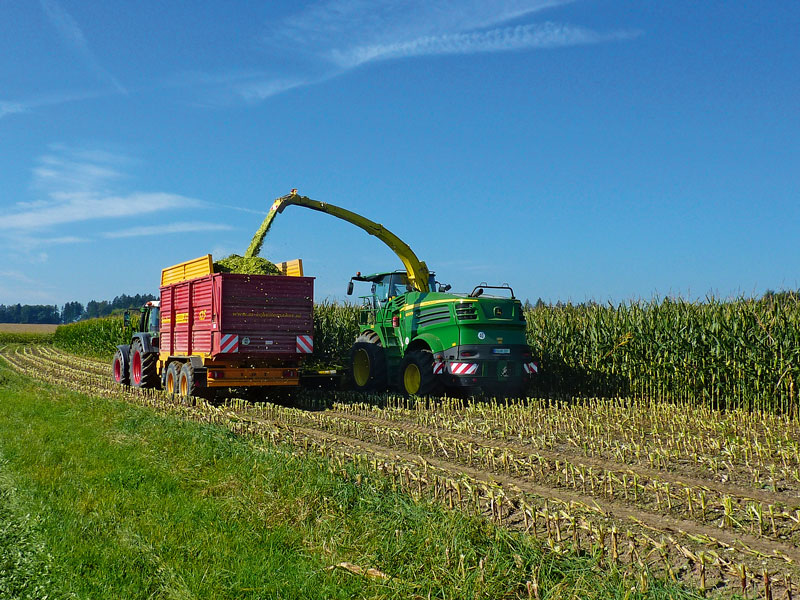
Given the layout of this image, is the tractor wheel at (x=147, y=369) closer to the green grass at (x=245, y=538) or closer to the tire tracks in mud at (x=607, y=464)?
the tire tracks in mud at (x=607, y=464)

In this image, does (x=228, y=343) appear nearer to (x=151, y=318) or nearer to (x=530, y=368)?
(x=151, y=318)

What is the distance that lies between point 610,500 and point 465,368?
6.52m

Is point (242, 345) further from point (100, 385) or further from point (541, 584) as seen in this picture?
point (541, 584)

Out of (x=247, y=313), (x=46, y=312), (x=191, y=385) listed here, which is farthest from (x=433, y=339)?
(x=46, y=312)

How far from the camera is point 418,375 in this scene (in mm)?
13773

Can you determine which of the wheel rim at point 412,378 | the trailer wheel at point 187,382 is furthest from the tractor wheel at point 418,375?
the trailer wheel at point 187,382

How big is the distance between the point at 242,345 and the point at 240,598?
28.4 feet

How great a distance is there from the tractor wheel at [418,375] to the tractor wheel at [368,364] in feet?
2.28

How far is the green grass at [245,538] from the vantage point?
4242mm

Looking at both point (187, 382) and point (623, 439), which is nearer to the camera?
point (623, 439)

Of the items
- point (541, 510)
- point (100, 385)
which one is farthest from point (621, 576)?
point (100, 385)

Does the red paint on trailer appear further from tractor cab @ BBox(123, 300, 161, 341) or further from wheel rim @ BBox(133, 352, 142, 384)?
wheel rim @ BBox(133, 352, 142, 384)


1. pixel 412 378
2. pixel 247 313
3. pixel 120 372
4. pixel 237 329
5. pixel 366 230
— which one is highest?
pixel 366 230

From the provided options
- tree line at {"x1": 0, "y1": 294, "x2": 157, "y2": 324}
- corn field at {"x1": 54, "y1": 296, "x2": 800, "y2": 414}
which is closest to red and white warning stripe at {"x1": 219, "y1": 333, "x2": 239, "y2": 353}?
corn field at {"x1": 54, "y1": 296, "x2": 800, "y2": 414}
